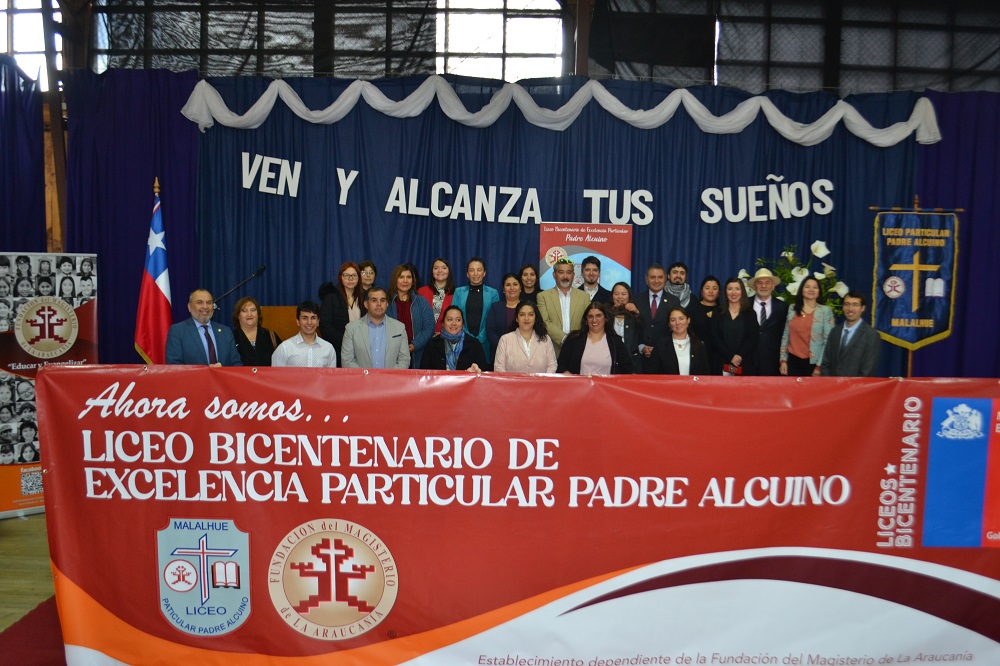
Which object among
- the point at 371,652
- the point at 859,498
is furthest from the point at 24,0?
the point at 859,498

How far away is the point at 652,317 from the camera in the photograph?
5.95m

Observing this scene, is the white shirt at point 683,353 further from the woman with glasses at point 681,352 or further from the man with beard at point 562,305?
the man with beard at point 562,305

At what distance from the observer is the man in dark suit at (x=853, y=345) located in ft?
16.8

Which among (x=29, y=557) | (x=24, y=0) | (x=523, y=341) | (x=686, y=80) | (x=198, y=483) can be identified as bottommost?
(x=29, y=557)

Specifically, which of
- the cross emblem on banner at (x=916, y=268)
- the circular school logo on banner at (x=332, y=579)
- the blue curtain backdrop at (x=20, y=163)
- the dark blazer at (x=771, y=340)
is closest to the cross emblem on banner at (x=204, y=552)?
the circular school logo on banner at (x=332, y=579)

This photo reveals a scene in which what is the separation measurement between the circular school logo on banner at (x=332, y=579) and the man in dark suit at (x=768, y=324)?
427 centimetres

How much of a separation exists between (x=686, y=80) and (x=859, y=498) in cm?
587

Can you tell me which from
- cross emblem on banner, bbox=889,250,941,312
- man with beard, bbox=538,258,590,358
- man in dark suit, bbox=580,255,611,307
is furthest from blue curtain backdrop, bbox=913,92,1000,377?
man with beard, bbox=538,258,590,358

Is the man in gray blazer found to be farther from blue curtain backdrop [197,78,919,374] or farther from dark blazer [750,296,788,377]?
dark blazer [750,296,788,377]

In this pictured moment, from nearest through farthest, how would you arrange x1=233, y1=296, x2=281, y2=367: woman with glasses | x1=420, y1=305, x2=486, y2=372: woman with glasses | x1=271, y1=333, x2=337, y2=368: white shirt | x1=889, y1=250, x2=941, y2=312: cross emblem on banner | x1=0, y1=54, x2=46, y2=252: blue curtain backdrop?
x1=271, y1=333, x2=337, y2=368: white shirt < x1=233, y1=296, x2=281, y2=367: woman with glasses < x1=420, y1=305, x2=486, y2=372: woman with glasses < x1=0, y1=54, x2=46, y2=252: blue curtain backdrop < x1=889, y1=250, x2=941, y2=312: cross emblem on banner

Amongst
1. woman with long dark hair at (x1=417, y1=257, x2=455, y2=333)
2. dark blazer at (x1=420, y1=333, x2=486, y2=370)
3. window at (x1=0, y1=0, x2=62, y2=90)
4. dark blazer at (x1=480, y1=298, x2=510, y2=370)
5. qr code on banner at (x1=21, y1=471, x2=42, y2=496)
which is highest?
window at (x1=0, y1=0, x2=62, y2=90)

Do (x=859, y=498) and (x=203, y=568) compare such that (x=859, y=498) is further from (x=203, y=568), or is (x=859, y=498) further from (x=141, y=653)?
(x=141, y=653)

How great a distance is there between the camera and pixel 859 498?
2.55 m

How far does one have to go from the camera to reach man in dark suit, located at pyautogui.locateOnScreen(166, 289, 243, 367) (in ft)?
14.0
